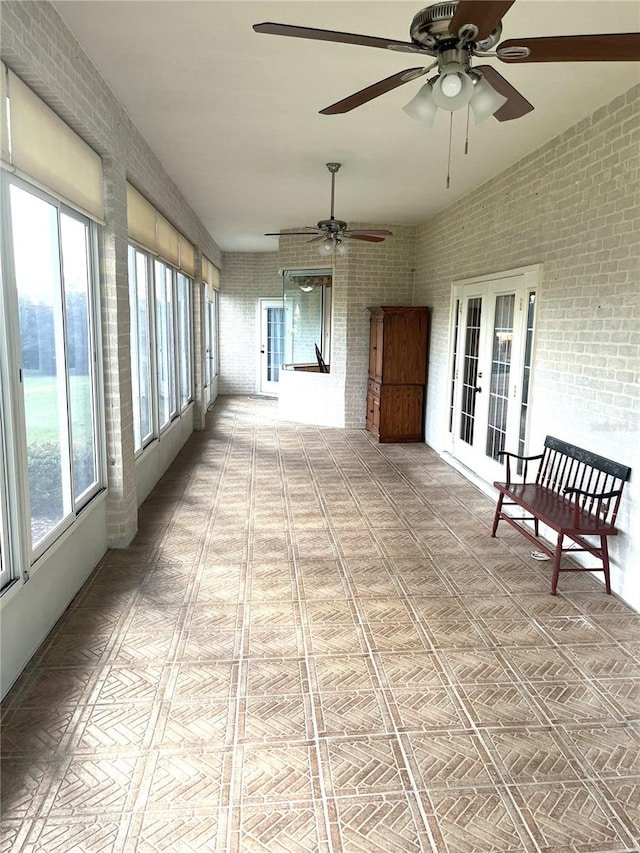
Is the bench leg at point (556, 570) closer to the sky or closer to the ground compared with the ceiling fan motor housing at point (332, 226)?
closer to the ground

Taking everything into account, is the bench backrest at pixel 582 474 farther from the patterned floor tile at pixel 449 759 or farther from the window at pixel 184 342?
the window at pixel 184 342

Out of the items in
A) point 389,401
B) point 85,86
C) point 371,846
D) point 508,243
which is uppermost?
point 85,86

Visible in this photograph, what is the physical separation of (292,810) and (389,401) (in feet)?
22.7

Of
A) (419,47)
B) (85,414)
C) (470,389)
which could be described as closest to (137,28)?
(419,47)

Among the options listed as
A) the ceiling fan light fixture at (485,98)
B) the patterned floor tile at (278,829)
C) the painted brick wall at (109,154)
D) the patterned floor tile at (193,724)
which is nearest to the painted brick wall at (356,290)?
the painted brick wall at (109,154)

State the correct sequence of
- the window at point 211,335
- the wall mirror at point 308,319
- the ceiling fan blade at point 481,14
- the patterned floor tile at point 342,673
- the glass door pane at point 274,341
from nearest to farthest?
the ceiling fan blade at point 481,14
the patterned floor tile at point 342,673
the wall mirror at point 308,319
the window at point 211,335
the glass door pane at point 274,341

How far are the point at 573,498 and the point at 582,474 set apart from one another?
0.23 m

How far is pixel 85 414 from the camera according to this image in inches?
159

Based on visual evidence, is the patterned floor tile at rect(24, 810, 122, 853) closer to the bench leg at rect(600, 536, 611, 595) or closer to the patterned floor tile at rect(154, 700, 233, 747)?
the patterned floor tile at rect(154, 700, 233, 747)

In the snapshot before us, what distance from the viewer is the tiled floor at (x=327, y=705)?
6.72ft

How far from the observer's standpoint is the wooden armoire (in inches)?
336

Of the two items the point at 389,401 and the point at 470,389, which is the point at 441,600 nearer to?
the point at 470,389

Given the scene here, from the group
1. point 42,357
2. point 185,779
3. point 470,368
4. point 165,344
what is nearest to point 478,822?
point 185,779

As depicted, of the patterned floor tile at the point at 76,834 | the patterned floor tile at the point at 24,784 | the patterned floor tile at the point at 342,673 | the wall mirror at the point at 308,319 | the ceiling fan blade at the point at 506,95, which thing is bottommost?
the patterned floor tile at the point at 76,834
